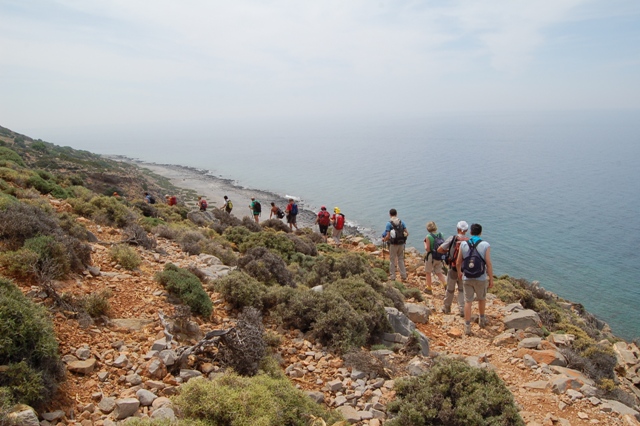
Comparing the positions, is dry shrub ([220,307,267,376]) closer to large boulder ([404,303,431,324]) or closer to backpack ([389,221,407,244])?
large boulder ([404,303,431,324])

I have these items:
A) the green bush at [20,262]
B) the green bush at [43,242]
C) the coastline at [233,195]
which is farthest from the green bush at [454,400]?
the coastline at [233,195]

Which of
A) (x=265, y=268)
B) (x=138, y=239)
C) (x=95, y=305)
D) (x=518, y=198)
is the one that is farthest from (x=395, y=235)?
(x=518, y=198)

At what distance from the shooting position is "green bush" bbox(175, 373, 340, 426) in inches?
160

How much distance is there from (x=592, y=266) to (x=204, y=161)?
328ft

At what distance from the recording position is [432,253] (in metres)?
12.2

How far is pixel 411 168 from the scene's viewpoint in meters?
83.1

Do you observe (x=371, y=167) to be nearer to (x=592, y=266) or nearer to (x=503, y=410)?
(x=592, y=266)

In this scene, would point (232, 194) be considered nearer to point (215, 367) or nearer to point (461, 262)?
point (461, 262)

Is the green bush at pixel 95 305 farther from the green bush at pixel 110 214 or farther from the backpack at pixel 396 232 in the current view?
the backpack at pixel 396 232

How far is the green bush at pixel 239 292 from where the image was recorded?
7.65 m

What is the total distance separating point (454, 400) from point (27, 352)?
500 cm

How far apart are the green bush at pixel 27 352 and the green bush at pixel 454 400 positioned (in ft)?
12.7

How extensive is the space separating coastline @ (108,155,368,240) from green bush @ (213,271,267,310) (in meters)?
29.0

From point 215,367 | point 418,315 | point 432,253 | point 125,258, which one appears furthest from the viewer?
point 432,253
